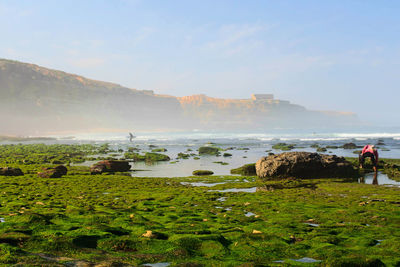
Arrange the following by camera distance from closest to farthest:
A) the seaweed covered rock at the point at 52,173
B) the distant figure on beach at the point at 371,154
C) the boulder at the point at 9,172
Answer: the seaweed covered rock at the point at 52,173 < the boulder at the point at 9,172 < the distant figure on beach at the point at 371,154

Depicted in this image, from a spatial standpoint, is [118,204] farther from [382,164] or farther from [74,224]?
[382,164]

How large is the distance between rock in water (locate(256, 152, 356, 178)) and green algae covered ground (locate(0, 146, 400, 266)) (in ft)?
14.3

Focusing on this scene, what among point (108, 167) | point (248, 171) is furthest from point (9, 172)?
point (248, 171)

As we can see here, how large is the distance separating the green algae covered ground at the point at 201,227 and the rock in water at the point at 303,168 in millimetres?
4372

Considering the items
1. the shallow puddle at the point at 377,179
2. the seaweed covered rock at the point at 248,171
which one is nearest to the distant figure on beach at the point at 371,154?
the shallow puddle at the point at 377,179

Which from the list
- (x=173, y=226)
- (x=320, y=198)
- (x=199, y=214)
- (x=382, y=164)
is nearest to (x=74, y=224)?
(x=173, y=226)

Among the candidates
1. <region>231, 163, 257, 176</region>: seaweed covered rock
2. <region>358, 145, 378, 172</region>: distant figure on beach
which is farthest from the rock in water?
<region>358, 145, 378, 172</region>: distant figure on beach

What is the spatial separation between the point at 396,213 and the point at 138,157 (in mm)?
25498

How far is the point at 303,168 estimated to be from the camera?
1866 cm

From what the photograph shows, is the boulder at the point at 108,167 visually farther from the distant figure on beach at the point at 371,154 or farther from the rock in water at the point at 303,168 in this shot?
the distant figure on beach at the point at 371,154

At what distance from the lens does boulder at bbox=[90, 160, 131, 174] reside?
21.1m

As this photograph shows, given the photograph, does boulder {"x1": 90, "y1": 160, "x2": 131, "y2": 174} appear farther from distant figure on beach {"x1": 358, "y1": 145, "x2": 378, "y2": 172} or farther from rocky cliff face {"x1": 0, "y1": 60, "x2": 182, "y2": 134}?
rocky cliff face {"x1": 0, "y1": 60, "x2": 182, "y2": 134}

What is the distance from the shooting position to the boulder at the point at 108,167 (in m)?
21.1

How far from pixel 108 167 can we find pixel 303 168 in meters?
12.4
